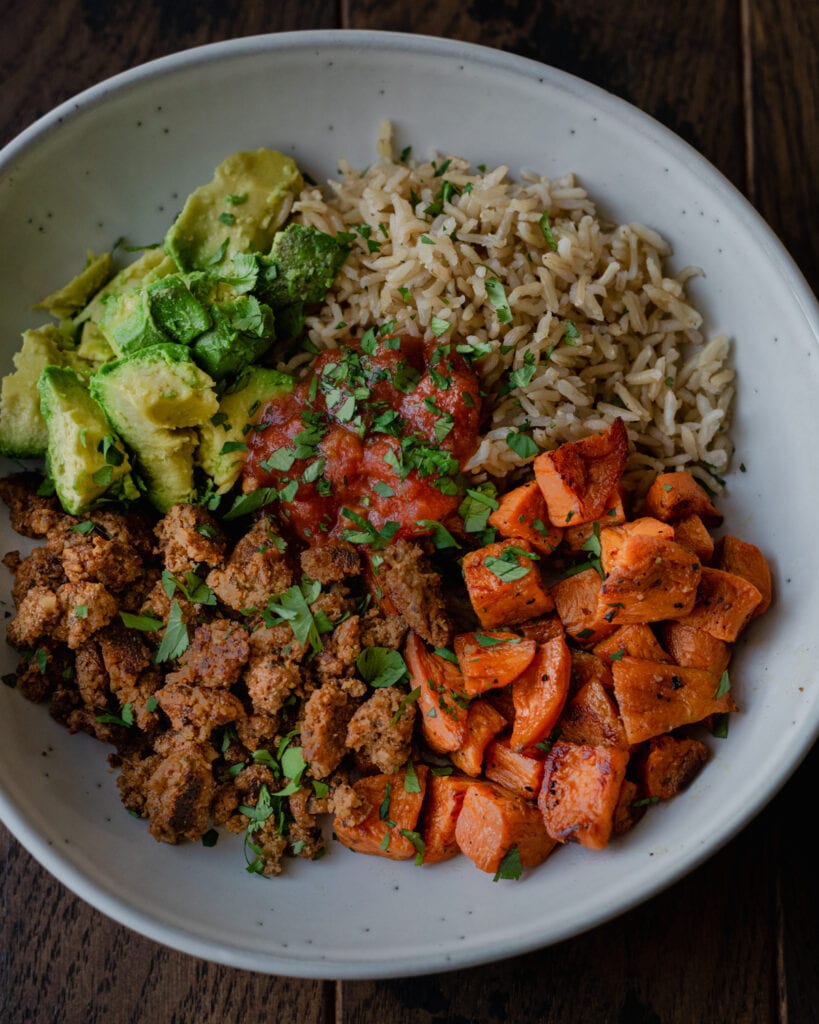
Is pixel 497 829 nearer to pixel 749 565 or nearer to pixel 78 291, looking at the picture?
pixel 749 565

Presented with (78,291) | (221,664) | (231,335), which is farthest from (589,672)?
(78,291)

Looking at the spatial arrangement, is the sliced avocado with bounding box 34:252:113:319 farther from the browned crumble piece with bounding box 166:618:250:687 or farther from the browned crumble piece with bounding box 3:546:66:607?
the browned crumble piece with bounding box 166:618:250:687

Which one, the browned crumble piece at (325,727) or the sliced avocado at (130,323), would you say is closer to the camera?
the browned crumble piece at (325,727)

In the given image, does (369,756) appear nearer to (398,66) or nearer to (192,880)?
(192,880)

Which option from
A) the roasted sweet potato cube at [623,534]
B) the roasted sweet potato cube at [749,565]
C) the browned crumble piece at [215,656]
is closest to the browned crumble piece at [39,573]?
the browned crumble piece at [215,656]

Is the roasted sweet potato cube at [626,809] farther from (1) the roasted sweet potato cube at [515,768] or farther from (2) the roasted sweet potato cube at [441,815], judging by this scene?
(2) the roasted sweet potato cube at [441,815]

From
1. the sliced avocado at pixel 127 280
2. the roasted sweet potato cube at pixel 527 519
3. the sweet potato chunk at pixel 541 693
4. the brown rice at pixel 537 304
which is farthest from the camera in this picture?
the sliced avocado at pixel 127 280

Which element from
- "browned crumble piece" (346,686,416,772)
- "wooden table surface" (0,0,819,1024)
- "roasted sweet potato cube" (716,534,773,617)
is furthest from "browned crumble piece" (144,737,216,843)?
"roasted sweet potato cube" (716,534,773,617)
